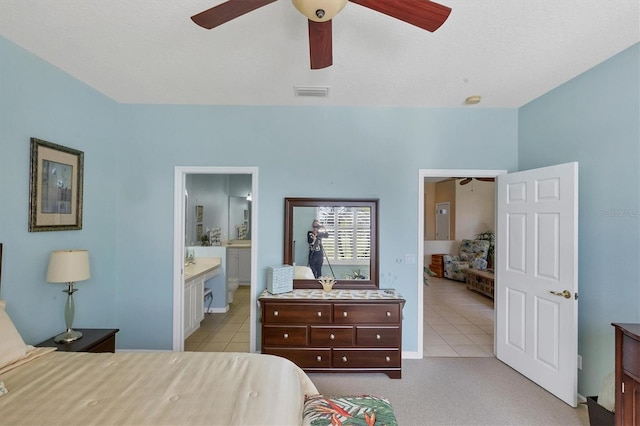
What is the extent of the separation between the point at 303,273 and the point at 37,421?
224 cm

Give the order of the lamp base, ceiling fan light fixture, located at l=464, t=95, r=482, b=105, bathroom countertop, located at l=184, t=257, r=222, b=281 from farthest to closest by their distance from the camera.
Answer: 1. bathroom countertop, located at l=184, t=257, r=222, b=281
2. ceiling fan light fixture, located at l=464, t=95, r=482, b=105
3. the lamp base

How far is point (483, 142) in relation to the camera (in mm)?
3225

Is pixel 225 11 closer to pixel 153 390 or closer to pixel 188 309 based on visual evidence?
pixel 153 390

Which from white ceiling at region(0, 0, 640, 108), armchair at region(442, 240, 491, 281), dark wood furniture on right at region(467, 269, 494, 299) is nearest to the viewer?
white ceiling at region(0, 0, 640, 108)

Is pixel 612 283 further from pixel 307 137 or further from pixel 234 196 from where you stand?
pixel 234 196

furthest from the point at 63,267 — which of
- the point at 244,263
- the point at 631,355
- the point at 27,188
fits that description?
the point at 244,263

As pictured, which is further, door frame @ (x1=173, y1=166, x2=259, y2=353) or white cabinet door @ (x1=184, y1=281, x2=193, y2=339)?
white cabinet door @ (x1=184, y1=281, x2=193, y2=339)

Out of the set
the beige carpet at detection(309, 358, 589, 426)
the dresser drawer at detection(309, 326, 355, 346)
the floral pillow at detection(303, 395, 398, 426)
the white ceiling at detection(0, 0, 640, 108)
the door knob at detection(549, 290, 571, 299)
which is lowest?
the beige carpet at detection(309, 358, 589, 426)

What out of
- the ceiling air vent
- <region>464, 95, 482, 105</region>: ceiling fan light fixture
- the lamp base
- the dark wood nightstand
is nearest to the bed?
the dark wood nightstand

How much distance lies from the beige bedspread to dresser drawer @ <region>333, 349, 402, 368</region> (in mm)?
1062

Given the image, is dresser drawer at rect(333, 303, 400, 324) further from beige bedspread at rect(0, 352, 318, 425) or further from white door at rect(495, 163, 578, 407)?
white door at rect(495, 163, 578, 407)

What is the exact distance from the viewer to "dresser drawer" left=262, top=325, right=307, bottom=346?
2.73 metres

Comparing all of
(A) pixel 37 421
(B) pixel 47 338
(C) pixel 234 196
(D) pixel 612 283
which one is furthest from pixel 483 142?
(C) pixel 234 196

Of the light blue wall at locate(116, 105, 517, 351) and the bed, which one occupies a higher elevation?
the light blue wall at locate(116, 105, 517, 351)
